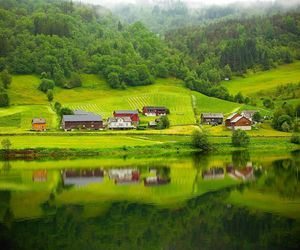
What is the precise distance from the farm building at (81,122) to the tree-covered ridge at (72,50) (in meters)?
40.3

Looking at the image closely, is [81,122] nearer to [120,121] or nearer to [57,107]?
[120,121]

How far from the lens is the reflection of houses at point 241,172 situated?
178ft

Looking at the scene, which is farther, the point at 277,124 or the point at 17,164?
the point at 277,124

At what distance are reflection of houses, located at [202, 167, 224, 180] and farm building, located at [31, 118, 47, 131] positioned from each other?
141 ft

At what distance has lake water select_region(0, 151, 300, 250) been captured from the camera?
1210 inches

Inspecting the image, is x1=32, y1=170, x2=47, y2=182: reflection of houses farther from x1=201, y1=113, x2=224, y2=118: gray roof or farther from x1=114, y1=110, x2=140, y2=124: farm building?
x1=201, y1=113, x2=224, y2=118: gray roof

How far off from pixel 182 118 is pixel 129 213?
68.0 metres

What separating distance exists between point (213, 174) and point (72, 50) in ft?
347

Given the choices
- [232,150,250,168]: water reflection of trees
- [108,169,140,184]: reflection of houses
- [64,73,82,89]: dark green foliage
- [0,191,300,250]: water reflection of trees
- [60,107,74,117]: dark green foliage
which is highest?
[64,73,82,89]: dark green foliage

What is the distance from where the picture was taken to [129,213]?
122ft

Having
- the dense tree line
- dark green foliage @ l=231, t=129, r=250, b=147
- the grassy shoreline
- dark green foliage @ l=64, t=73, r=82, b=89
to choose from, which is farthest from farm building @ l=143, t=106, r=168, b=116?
the dense tree line

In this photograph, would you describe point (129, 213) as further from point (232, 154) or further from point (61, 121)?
point (61, 121)

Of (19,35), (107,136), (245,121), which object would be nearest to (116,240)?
(107,136)

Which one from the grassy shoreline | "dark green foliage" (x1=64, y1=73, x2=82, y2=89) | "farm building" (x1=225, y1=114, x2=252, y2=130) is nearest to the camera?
the grassy shoreline
